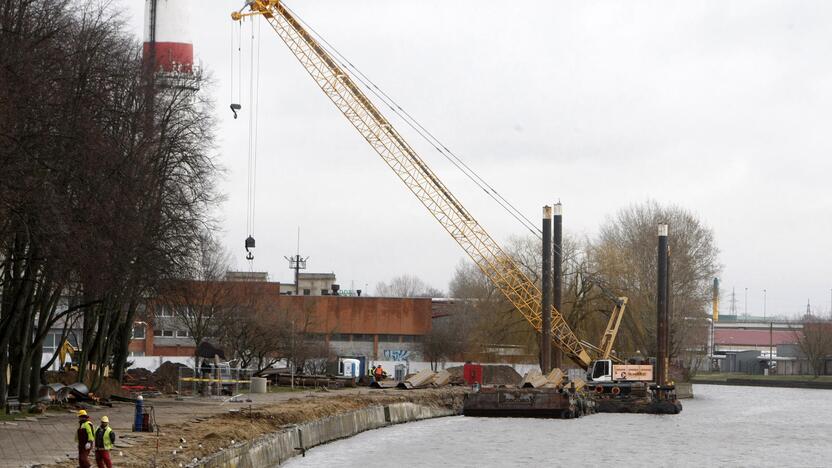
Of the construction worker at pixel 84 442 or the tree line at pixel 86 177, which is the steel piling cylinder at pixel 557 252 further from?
the construction worker at pixel 84 442

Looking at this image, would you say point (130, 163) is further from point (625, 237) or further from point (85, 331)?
point (625, 237)

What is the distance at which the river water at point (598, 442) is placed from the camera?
4494 centimetres

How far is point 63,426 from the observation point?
36094mm

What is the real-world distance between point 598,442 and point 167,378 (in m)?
22.3

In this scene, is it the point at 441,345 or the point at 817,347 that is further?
the point at 817,347

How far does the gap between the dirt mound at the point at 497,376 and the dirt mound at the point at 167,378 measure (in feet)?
81.8

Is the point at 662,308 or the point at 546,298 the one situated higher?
the point at 546,298

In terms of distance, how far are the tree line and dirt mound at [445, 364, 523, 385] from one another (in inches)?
1351

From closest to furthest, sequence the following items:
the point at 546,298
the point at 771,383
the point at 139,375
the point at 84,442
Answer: the point at 84,442, the point at 139,375, the point at 546,298, the point at 771,383

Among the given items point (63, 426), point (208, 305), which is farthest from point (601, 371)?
point (63, 426)

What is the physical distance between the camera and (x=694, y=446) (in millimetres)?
53938

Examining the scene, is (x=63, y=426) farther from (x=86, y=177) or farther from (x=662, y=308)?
(x=662, y=308)

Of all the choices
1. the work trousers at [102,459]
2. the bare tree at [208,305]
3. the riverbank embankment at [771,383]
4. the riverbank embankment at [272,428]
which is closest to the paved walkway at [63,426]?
the riverbank embankment at [272,428]

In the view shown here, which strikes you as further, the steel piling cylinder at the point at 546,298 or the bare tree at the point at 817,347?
the bare tree at the point at 817,347
